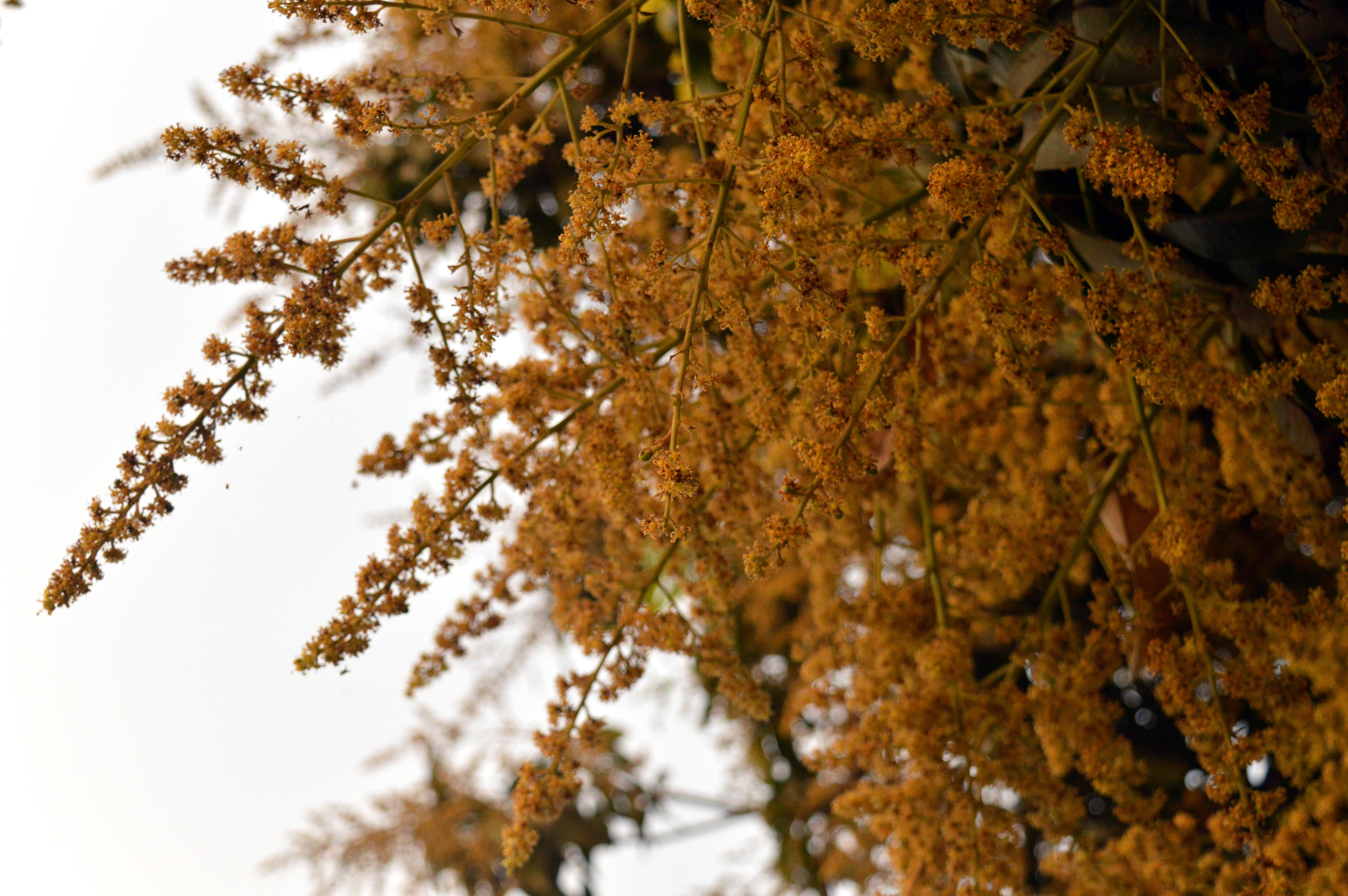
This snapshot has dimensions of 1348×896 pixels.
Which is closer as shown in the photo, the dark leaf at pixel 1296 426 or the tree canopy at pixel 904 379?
the tree canopy at pixel 904 379

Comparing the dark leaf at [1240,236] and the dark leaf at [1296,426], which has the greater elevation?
the dark leaf at [1240,236]

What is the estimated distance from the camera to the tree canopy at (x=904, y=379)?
58 centimetres

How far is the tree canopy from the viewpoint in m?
0.58

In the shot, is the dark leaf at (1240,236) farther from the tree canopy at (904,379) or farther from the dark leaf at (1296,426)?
the dark leaf at (1296,426)

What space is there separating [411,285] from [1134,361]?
0.40 meters

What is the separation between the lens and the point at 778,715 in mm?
1506

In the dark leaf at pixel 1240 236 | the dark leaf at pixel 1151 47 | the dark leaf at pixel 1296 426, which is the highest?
the dark leaf at pixel 1151 47

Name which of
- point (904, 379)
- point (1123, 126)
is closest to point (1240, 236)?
point (1123, 126)

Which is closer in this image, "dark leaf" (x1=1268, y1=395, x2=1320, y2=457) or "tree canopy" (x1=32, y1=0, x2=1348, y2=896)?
"tree canopy" (x1=32, y1=0, x2=1348, y2=896)

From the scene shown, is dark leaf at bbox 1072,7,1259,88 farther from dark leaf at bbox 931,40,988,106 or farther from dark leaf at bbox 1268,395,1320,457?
dark leaf at bbox 1268,395,1320,457

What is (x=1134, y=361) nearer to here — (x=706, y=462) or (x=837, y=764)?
(x=706, y=462)

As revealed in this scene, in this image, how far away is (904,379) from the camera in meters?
0.71

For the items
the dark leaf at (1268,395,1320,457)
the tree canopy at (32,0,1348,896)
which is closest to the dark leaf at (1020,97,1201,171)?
the tree canopy at (32,0,1348,896)

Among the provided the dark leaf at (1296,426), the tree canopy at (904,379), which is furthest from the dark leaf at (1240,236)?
the dark leaf at (1296,426)
